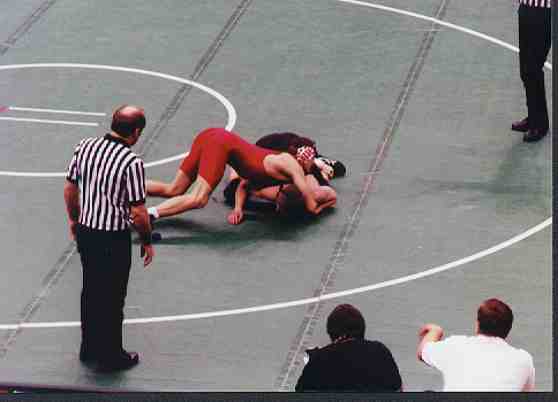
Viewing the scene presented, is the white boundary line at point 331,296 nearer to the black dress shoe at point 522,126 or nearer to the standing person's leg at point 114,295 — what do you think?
the standing person's leg at point 114,295

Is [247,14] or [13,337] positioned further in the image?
[247,14]

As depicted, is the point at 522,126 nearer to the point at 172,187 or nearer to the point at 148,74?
the point at 172,187

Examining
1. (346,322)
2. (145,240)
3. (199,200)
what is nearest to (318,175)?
(199,200)

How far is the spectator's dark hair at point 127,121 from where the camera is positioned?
12109mm

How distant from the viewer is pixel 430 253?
1395 centimetres

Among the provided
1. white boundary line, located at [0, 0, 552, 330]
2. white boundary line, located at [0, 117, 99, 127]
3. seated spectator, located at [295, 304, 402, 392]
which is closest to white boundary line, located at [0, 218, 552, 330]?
white boundary line, located at [0, 0, 552, 330]

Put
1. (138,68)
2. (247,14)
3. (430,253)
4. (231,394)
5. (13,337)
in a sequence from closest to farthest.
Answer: (231,394) < (13,337) < (430,253) < (138,68) < (247,14)

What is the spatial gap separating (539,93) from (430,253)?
2757 millimetres

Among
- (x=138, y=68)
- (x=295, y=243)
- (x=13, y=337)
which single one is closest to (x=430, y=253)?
(x=295, y=243)

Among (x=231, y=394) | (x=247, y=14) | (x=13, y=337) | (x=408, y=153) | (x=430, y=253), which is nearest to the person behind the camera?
(x=231, y=394)

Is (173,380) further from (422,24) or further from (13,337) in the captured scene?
(422,24)

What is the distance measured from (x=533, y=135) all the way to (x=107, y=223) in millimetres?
5338

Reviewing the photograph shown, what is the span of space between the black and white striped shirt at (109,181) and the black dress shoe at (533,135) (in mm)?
5087

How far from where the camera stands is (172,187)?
47.7ft
